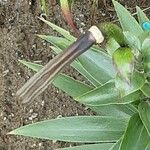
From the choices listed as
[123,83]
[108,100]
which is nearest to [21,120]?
[108,100]

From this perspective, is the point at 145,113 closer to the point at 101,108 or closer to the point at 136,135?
the point at 136,135

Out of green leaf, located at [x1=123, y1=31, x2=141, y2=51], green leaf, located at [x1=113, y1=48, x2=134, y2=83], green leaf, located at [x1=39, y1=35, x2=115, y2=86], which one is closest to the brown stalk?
green leaf, located at [x1=113, y1=48, x2=134, y2=83]

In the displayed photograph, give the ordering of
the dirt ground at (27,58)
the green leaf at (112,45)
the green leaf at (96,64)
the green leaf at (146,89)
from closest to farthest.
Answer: the green leaf at (112,45) → the green leaf at (146,89) → the green leaf at (96,64) → the dirt ground at (27,58)

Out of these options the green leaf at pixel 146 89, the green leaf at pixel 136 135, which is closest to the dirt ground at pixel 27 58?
the green leaf at pixel 136 135

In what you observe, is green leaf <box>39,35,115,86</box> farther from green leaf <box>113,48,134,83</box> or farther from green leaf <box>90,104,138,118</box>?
green leaf <box>113,48,134,83</box>

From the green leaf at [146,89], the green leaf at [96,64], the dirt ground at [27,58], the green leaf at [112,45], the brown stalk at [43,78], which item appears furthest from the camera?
the dirt ground at [27,58]

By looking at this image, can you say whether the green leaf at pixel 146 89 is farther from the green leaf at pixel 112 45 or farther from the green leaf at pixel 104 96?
the green leaf at pixel 112 45
